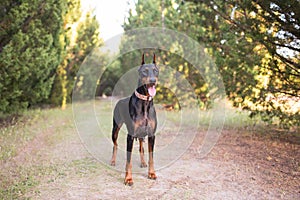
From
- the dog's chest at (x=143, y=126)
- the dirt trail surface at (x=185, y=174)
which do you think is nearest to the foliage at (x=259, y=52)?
the dirt trail surface at (x=185, y=174)

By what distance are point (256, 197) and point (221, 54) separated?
6.41 meters

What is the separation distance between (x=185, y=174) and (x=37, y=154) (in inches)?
138

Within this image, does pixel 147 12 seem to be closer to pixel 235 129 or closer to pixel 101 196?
pixel 235 129

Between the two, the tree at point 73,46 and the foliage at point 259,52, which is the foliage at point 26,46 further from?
the foliage at point 259,52

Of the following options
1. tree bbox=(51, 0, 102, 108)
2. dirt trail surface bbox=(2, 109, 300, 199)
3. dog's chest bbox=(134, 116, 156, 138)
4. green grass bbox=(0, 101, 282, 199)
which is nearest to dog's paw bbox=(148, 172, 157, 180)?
dirt trail surface bbox=(2, 109, 300, 199)

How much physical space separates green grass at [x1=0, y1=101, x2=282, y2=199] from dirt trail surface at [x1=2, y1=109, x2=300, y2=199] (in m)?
0.02

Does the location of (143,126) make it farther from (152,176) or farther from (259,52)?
(259,52)

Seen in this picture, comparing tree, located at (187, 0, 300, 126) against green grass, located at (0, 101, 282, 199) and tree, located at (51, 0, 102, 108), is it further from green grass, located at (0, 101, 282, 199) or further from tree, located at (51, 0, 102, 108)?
tree, located at (51, 0, 102, 108)

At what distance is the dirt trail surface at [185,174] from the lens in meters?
4.80

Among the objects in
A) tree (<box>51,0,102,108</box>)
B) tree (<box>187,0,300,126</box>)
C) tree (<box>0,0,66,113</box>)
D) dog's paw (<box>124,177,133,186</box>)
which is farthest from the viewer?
tree (<box>51,0,102,108</box>)

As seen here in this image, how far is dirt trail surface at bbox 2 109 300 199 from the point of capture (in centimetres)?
480

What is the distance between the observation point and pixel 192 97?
49.3ft

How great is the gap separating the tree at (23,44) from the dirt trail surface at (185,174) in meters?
2.45

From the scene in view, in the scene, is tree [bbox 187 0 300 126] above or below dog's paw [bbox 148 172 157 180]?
above
